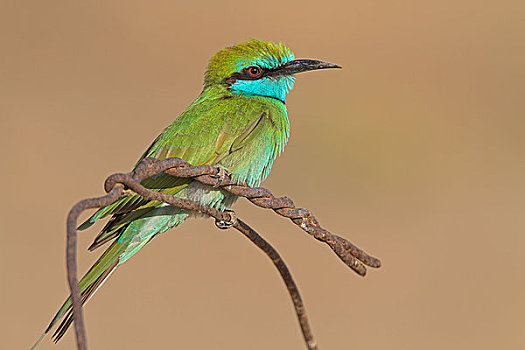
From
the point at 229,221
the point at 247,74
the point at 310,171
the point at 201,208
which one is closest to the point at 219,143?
the point at 229,221

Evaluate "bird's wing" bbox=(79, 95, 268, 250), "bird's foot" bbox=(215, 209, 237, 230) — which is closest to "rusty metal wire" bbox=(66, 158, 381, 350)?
"bird's foot" bbox=(215, 209, 237, 230)

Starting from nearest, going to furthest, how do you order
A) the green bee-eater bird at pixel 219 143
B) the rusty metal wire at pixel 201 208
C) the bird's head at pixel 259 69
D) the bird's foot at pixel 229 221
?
the rusty metal wire at pixel 201 208 < the bird's foot at pixel 229 221 < the green bee-eater bird at pixel 219 143 < the bird's head at pixel 259 69

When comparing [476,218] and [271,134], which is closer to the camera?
[271,134]

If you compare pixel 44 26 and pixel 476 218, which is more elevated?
pixel 44 26

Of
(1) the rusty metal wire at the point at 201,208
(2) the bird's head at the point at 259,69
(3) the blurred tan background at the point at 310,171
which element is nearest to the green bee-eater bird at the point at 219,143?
(2) the bird's head at the point at 259,69

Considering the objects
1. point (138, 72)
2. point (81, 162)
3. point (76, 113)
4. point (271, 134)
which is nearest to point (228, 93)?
point (271, 134)

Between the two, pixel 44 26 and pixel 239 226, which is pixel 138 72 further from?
pixel 239 226

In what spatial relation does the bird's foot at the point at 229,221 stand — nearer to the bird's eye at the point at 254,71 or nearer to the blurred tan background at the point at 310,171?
the bird's eye at the point at 254,71
